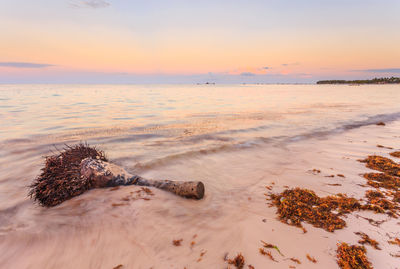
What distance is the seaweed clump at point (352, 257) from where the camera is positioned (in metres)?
2.49

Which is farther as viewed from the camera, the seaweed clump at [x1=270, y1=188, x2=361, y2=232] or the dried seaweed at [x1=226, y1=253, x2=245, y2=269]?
the seaweed clump at [x1=270, y1=188, x2=361, y2=232]

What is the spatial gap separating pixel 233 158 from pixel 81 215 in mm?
4813

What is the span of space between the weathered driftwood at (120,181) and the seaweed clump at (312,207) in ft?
5.38

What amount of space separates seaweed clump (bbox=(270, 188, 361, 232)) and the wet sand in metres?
0.13

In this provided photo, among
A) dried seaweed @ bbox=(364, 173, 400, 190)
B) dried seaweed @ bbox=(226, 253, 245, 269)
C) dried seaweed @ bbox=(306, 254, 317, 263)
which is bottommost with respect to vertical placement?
dried seaweed @ bbox=(226, 253, 245, 269)

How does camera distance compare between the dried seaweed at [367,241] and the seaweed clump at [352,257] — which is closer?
the seaweed clump at [352,257]

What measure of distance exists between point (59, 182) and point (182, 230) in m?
2.62

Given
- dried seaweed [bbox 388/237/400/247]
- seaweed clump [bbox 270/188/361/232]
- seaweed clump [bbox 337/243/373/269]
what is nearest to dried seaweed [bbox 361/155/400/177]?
seaweed clump [bbox 270/188/361/232]

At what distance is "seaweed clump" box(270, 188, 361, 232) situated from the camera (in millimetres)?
3344

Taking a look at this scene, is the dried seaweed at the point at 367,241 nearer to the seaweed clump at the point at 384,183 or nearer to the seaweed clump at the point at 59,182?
the seaweed clump at the point at 384,183

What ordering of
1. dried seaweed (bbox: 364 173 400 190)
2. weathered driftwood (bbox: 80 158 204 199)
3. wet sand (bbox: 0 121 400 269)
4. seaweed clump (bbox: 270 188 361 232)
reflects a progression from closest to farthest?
wet sand (bbox: 0 121 400 269), seaweed clump (bbox: 270 188 361 232), weathered driftwood (bbox: 80 158 204 199), dried seaweed (bbox: 364 173 400 190)

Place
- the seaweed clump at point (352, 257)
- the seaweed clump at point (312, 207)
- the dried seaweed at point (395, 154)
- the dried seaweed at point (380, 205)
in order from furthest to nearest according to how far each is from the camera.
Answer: the dried seaweed at point (395, 154) → the dried seaweed at point (380, 205) → the seaweed clump at point (312, 207) → the seaweed clump at point (352, 257)

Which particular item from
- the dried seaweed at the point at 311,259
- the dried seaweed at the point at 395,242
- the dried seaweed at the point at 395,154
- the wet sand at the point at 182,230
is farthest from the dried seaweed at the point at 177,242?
the dried seaweed at the point at 395,154

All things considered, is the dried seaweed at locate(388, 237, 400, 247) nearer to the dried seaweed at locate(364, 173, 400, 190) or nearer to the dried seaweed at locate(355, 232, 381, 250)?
the dried seaweed at locate(355, 232, 381, 250)
